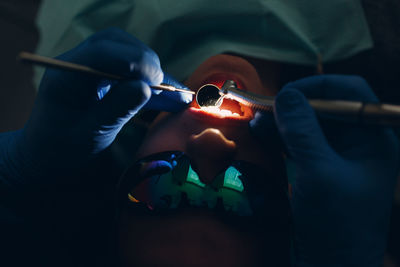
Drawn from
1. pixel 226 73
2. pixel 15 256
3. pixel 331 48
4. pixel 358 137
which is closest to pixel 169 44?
pixel 226 73

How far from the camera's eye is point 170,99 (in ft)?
2.58

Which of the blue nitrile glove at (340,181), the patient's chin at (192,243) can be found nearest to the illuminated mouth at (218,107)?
the blue nitrile glove at (340,181)

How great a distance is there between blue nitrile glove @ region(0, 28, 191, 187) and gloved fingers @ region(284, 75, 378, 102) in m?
0.34

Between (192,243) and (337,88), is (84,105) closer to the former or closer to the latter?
(192,243)

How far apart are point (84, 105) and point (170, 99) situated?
0.23 meters

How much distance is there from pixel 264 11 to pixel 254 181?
20.0 inches

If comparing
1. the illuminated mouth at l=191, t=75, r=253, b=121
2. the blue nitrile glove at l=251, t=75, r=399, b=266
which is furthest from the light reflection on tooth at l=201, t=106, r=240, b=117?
the blue nitrile glove at l=251, t=75, r=399, b=266

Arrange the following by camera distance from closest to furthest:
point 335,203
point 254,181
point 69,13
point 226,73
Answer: point 335,203, point 254,181, point 226,73, point 69,13

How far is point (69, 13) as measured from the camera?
3.39ft

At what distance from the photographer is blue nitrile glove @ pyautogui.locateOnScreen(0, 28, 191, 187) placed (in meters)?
0.63

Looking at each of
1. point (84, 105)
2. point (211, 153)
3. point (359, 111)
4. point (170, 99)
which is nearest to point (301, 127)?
point (359, 111)

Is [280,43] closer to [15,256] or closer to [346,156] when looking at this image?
[346,156]

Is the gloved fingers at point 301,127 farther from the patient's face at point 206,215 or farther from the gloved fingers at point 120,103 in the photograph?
the gloved fingers at point 120,103

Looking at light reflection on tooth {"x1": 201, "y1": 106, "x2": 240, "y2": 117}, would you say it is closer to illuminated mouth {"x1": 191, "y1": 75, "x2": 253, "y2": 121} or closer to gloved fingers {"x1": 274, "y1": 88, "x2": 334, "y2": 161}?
illuminated mouth {"x1": 191, "y1": 75, "x2": 253, "y2": 121}
